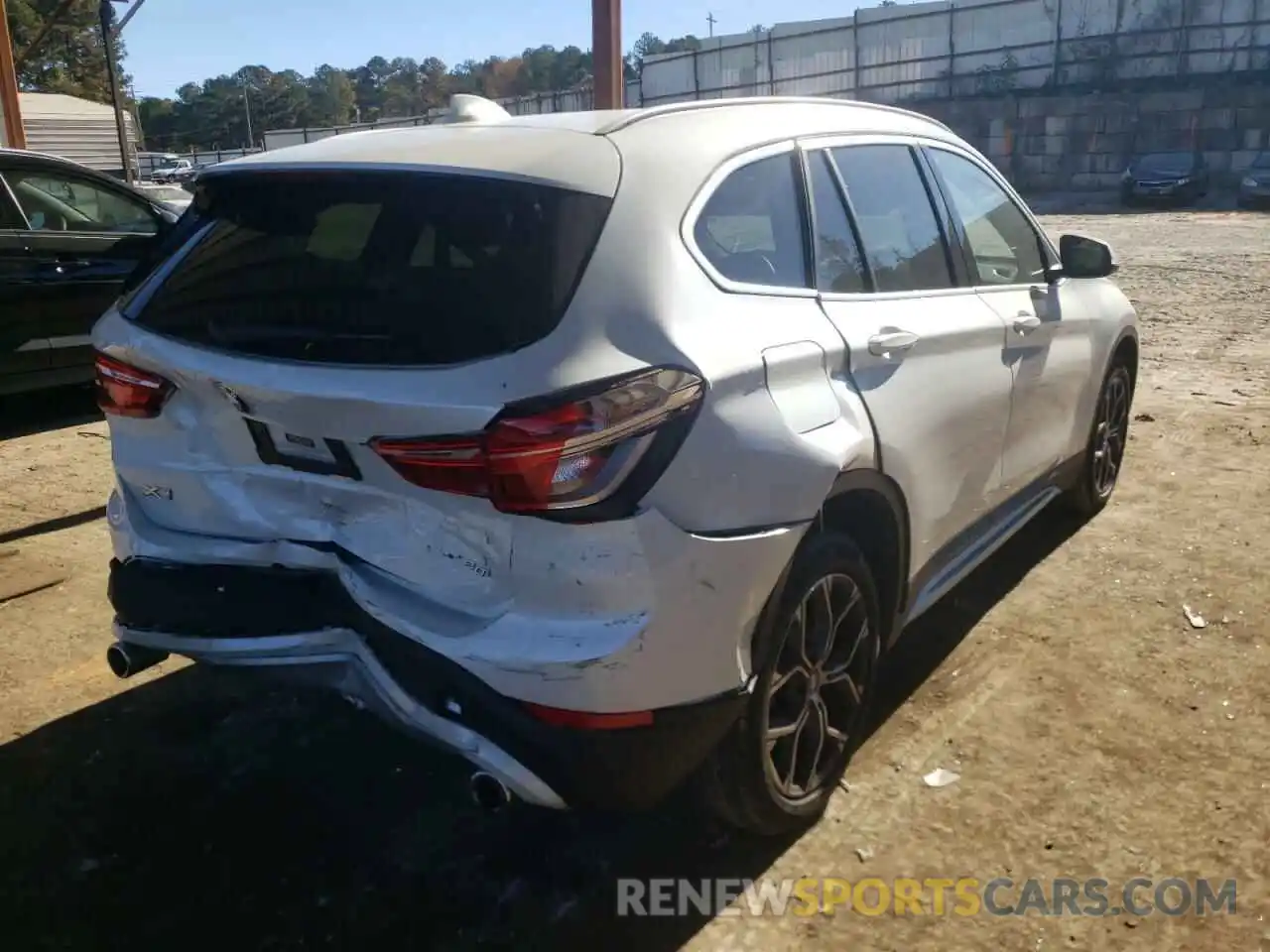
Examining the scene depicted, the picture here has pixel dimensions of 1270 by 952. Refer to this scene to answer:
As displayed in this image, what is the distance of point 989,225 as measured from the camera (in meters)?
4.07

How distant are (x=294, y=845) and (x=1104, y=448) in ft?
12.9

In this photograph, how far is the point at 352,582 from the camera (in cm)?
247

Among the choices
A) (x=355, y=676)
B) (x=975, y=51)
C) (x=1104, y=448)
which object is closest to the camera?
(x=355, y=676)

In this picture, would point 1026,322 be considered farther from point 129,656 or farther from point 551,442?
point 129,656

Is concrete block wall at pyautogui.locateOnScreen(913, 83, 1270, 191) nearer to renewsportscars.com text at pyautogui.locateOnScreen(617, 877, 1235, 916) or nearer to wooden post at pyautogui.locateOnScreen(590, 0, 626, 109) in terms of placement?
wooden post at pyautogui.locateOnScreen(590, 0, 626, 109)

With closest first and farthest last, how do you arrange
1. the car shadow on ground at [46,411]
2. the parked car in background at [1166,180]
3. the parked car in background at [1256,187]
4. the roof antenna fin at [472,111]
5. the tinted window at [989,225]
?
the roof antenna fin at [472,111] → the tinted window at [989,225] → the car shadow on ground at [46,411] → the parked car in background at [1256,187] → the parked car in background at [1166,180]

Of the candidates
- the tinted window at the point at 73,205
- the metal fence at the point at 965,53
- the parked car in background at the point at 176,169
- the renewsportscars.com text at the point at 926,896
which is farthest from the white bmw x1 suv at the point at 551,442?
the parked car in background at the point at 176,169

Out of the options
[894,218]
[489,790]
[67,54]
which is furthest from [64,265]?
[67,54]

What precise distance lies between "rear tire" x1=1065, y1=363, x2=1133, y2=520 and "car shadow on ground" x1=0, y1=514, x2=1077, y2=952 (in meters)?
1.87

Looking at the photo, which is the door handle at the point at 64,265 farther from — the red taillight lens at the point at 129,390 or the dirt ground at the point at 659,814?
the red taillight lens at the point at 129,390

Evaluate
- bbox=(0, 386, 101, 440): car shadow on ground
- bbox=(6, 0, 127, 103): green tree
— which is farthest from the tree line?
bbox=(0, 386, 101, 440): car shadow on ground

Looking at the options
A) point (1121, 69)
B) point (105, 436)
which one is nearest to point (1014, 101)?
point (1121, 69)

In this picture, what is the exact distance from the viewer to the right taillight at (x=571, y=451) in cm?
222

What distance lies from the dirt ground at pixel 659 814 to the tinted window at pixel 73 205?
11.2 feet
